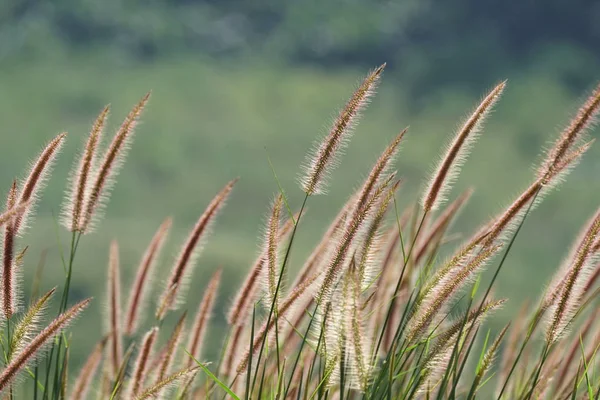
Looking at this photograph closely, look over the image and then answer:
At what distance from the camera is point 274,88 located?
418 ft

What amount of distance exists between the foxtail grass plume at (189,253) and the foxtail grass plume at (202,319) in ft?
0.25

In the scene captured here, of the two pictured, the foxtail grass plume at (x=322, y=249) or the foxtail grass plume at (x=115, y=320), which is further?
the foxtail grass plume at (x=115, y=320)

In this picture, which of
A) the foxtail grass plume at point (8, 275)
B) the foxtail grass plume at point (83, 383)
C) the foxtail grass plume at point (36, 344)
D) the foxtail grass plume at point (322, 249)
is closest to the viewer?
the foxtail grass plume at point (36, 344)

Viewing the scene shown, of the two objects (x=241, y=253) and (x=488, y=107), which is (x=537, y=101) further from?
(x=488, y=107)

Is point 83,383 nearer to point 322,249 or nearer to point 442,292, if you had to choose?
point 322,249

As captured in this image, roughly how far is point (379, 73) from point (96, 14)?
11988 centimetres

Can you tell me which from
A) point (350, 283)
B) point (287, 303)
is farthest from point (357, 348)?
point (287, 303)

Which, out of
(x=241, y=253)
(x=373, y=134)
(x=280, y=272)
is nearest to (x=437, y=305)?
(x=280, y=272)

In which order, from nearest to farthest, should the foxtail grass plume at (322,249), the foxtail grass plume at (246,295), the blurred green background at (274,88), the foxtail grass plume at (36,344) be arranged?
1. the foxtail grass plume at (36,344)
2. the foxtail grass plume at (322,249)
3. the foxtail grass plume at (246,295)
4. the blurred green background at (274,88)

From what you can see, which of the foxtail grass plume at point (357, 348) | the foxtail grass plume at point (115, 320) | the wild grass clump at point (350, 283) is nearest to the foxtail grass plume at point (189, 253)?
the wild grass clump at point (350, 283)

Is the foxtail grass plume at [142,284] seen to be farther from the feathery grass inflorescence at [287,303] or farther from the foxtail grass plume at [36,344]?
the foxtail grass plume at [36,344]

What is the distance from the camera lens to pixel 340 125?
2033 millimetres

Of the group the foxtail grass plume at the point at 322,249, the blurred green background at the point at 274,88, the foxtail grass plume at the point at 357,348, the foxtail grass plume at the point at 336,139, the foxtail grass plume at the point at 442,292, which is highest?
the blurred green background at the point at 274,88

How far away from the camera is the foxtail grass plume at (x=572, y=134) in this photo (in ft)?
6.68
